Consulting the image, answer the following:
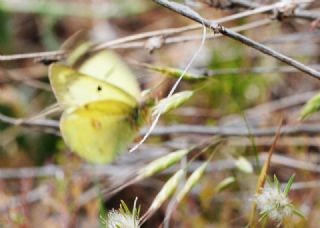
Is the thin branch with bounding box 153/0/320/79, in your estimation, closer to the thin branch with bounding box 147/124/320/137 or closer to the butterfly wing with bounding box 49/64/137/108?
the butterfly wing with bounding box 49/64/137/108

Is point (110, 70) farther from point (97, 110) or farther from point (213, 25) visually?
point (213, 25)

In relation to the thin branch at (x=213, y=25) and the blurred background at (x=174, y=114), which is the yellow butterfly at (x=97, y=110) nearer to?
the blurred background at (x=174, y=114)

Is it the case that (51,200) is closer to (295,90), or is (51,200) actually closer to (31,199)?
(31,199)

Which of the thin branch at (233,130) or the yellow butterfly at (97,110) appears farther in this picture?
the thin branch at (233,130)

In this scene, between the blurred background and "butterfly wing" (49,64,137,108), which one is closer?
"butterfly wing" (49,64,137,108)

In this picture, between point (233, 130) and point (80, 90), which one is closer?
point (80, 90)

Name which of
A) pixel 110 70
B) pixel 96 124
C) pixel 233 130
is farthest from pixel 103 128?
pixel 233 130

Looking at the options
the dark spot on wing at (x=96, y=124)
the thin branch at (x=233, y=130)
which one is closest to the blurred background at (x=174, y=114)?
the thin branch at (x=233, y=130)

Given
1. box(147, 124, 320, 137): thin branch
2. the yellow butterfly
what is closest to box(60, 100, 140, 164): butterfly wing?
the yellow butterfly
